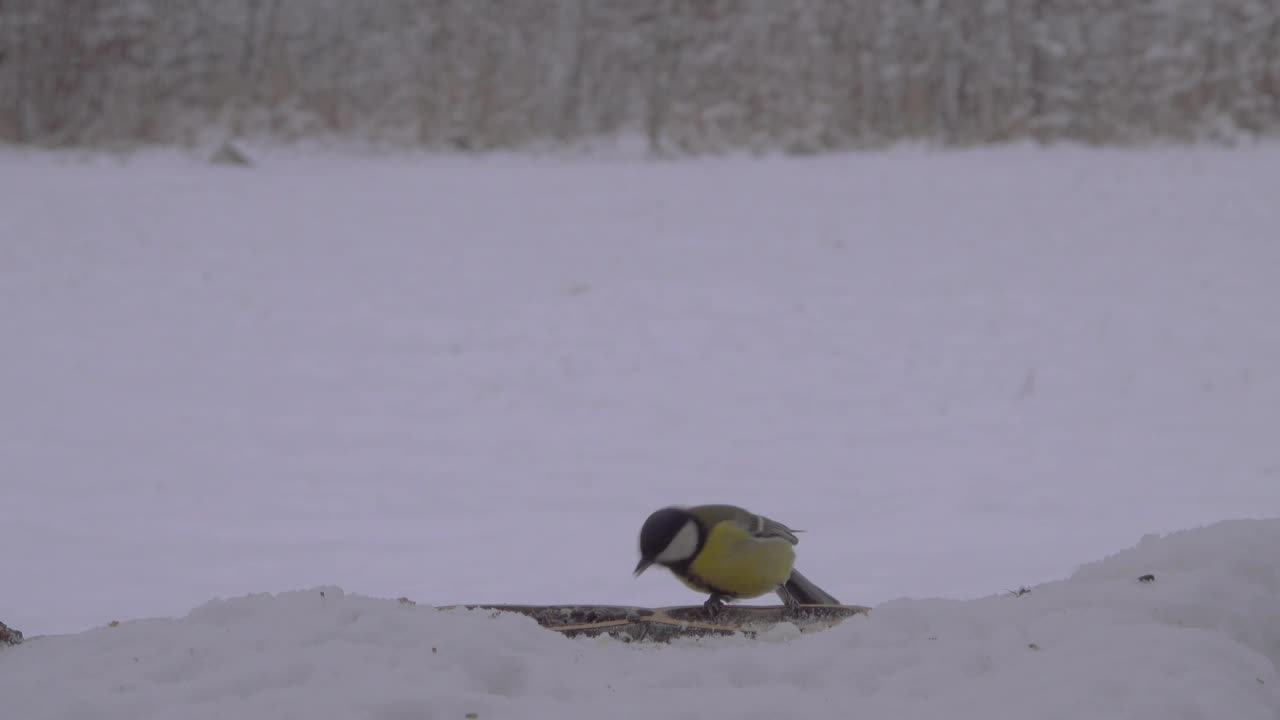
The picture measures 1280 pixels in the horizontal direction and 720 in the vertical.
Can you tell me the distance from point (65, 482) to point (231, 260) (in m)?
4.17

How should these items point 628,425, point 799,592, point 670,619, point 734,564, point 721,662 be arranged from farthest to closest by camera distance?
point 628,425, point 799,592, point 734,564, point 670,619, point 721,662

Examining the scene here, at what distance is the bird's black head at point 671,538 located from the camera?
2.62 metres

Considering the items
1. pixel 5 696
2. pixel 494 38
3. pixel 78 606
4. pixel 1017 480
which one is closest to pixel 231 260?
pixel 494 38

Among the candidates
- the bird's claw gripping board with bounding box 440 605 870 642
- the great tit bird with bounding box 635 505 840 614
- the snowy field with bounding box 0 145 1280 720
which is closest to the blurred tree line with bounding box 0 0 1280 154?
the snowy field with bounding box 0 145 1280 720

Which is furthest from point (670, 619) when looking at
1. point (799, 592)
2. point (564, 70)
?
point (564, 70)

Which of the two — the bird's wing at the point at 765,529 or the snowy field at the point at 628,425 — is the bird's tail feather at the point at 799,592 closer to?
the bird's wing at the point at 765,529

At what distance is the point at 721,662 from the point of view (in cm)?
171

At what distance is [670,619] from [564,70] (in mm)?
11353

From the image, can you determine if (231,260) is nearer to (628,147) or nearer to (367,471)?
(367,471)

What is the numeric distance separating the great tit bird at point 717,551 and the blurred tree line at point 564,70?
10.7 m

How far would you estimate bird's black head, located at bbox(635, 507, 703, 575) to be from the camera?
2.62 meters

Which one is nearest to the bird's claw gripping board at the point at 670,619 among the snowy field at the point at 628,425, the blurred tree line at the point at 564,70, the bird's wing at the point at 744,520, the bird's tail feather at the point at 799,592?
the snowy field at the point at 628,425

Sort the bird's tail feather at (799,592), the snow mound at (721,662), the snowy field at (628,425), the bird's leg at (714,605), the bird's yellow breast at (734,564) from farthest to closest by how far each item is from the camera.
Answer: the bird's tail feather at (799,592) < the bird's yellow breast at (734,564) < the bird's leg at (714,605) < the snowy field at (628,425) < the snow mound at (721,662)

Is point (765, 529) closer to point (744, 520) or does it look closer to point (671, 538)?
point (744, 520)
